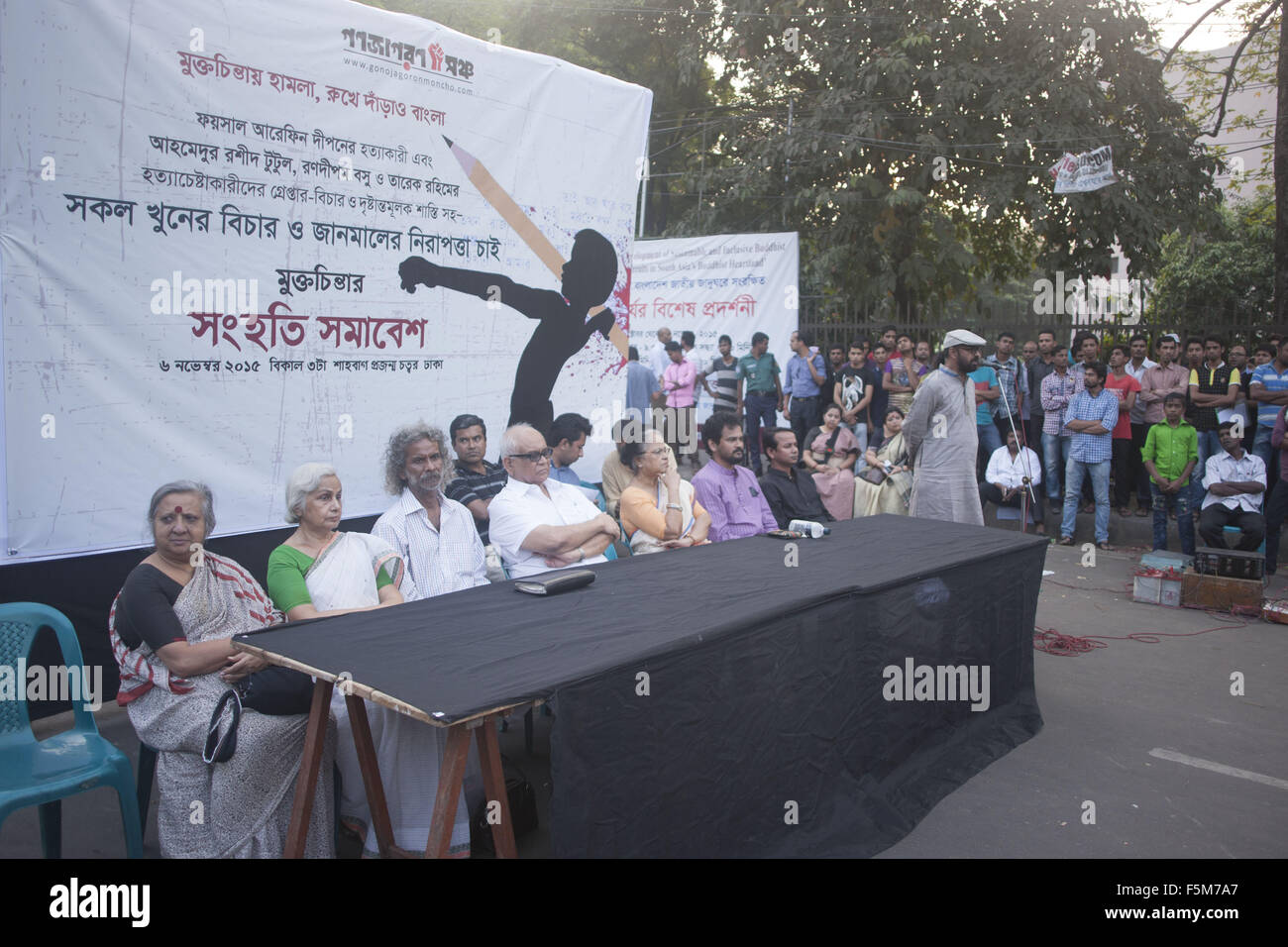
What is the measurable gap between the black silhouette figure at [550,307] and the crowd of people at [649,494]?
0.84 feet

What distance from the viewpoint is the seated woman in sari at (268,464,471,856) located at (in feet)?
9.82

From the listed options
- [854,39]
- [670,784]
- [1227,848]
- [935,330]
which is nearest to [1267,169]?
[854,39]

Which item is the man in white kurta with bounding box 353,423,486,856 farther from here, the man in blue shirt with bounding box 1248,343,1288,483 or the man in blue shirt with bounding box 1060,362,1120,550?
the man in blue shirt with bounding box 1248,343,1288,483

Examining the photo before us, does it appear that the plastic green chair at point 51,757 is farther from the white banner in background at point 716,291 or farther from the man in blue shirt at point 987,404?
the white banner in background at point 716,291

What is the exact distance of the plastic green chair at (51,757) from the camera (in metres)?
2.66

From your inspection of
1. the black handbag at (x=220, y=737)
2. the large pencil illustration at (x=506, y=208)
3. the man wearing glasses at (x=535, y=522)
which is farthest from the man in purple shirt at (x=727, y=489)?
the black handbag at (x=220, y=737)

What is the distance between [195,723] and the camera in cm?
287

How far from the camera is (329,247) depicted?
4.66 meters

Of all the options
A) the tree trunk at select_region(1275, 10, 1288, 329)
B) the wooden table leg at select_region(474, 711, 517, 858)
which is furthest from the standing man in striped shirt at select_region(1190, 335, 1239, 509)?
the wooden table leg at select_region(474, 711, 517, 858)

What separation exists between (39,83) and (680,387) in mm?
8967

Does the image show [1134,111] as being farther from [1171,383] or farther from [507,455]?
[507,455]

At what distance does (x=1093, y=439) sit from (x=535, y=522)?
6173mm

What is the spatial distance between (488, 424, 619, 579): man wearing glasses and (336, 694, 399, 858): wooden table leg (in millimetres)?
1274

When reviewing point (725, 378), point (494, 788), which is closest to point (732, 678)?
point (494, 788)
